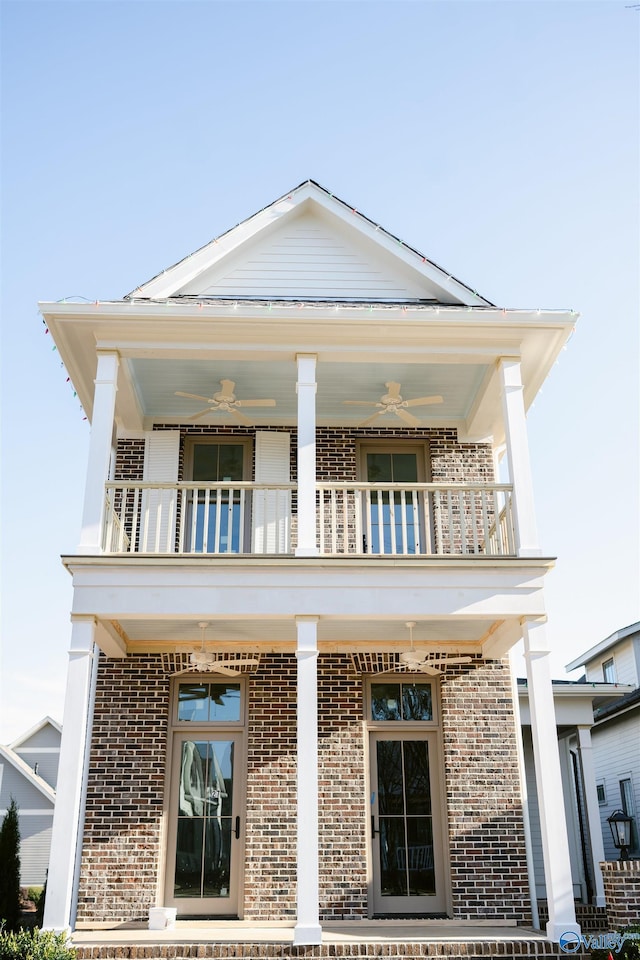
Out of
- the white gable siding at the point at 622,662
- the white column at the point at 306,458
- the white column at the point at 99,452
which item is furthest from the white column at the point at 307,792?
the white gable siding at the point at 622,662

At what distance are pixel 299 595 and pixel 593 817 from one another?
20.1ft

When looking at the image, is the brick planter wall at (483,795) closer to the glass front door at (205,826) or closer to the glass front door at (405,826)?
the glass front door at (405,826)

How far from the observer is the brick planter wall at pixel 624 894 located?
783cm

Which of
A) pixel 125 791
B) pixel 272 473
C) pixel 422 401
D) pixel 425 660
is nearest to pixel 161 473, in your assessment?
pixel 272 473

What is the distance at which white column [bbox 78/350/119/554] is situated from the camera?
8.55 m

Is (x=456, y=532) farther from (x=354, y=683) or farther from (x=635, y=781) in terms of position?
(x=635, y=781)

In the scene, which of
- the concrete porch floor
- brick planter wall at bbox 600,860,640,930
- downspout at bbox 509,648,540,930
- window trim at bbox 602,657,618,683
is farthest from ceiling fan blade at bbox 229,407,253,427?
window trim at bbox 602,657,618,683

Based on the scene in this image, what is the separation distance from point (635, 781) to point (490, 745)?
329 inches

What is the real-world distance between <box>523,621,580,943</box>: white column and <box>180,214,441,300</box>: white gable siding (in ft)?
14.5

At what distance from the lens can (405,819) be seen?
984 cm

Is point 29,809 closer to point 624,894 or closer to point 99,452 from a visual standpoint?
point 99,452

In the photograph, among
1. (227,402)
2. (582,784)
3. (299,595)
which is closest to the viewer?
(299,595)

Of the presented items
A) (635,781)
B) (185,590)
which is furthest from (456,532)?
(635,781)

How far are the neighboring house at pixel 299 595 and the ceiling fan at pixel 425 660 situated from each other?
0.05 meters
